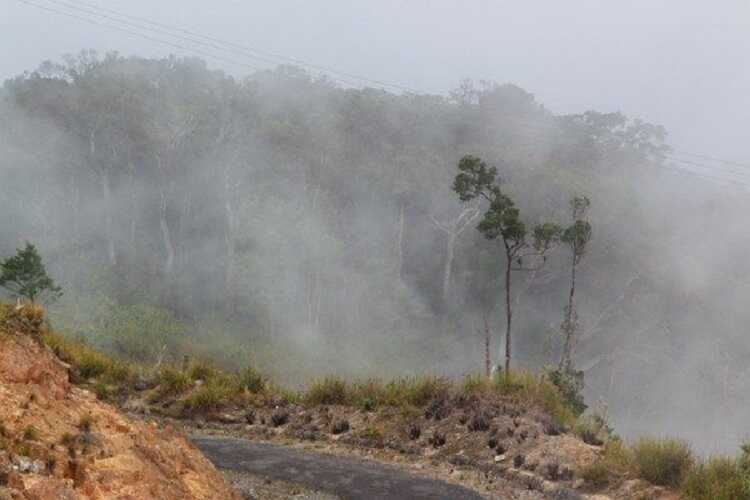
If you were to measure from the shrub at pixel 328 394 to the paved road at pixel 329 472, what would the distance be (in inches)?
118

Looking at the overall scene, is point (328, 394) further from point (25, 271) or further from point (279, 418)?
point (25, 271)

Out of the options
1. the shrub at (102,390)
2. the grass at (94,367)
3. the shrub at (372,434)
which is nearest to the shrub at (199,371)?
the grass at (94,367)

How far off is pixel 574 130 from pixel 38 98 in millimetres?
50301

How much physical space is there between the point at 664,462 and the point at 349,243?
48.9m

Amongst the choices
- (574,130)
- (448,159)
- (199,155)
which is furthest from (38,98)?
(574,130)

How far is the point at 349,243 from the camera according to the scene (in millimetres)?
61594

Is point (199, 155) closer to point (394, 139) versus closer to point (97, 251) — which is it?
point (97, 251)

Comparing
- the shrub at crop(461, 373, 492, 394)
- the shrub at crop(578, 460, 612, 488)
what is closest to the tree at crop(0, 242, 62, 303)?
the shrub at crop(461, 373, 492, 394)

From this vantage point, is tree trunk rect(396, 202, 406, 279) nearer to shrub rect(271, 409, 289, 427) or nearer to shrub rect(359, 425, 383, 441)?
shrub rect(271, 409, 289, 427)

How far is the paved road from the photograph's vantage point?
1327 centimetres

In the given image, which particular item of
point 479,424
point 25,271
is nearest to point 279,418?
point 479,424

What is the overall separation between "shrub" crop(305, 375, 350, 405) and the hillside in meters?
8.96

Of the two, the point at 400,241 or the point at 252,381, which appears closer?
the point at 252,381

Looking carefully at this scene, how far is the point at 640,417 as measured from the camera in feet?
176
